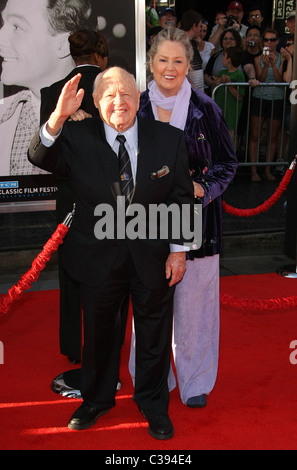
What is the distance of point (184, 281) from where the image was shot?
121 inches

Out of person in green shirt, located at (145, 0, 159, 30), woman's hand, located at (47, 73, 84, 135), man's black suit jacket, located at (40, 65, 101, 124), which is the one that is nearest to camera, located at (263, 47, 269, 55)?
person in green shirt, located at (145, 0, 159, 30)

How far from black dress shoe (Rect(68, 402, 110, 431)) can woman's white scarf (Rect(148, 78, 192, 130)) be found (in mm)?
1468

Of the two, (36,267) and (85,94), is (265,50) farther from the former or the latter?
(36,267)

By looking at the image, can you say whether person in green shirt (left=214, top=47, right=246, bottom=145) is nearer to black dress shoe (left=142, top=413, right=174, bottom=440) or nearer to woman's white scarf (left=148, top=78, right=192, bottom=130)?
woman's white scarf (left=148, top=78, right=192, bottom=130)

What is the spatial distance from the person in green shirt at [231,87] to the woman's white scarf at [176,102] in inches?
208

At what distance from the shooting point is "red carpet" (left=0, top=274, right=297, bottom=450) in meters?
2.83

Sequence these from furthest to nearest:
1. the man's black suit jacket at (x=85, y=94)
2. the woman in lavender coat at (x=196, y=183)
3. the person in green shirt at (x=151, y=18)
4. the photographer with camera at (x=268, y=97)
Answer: the person in green shirt at (x=151, y=18) < the photographer with camera at (x=268, y=97) < the man's black suit jacket at (x=85, y=94) < the woman in lavender coat at (x=196, y=183)

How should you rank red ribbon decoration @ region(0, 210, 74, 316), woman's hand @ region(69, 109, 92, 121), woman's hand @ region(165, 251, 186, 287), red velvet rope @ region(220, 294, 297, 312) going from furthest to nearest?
red velvet rope @ region(220, 294, 297, 312)
woman's hand @ region(69, 109, 92, 121)
red ribbon decoration @ region(0, 210, 74, 316)
woman's hand @ region(165, 251, 186, 287)

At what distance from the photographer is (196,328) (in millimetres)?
3143

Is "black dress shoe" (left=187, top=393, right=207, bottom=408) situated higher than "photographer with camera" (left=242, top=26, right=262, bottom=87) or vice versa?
"photographer with camera" (left=242, top=26, right=262, bottom=87)

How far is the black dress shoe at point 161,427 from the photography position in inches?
112

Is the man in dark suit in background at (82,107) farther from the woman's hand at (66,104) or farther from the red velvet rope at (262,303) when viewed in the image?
the red velvet rope at (262,303)

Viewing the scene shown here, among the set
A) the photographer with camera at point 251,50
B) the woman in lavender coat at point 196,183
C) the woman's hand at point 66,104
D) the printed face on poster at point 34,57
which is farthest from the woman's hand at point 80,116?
the photographer with camera at point 251,50

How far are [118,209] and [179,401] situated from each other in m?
1.20
